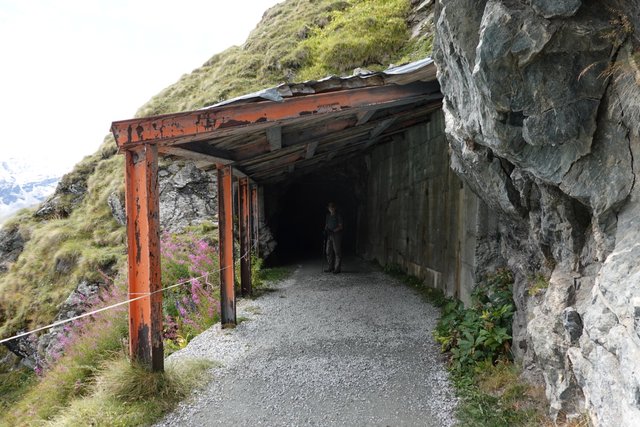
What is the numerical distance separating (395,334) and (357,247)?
9.70m

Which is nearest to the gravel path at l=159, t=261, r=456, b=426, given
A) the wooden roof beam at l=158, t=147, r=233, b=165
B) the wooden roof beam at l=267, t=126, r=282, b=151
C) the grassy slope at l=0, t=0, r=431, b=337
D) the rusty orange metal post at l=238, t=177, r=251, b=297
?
the rusty orange metal post at l=238, t=177, r=251, b=297

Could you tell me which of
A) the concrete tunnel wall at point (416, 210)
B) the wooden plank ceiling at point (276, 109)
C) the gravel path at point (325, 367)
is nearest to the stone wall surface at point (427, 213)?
the concrete tunnel wall at point (416, 210)

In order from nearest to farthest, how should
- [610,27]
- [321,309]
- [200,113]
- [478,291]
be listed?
[610,27] < [200,113] < [478,291] < [321,309]

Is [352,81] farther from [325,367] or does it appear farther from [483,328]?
[325,367]

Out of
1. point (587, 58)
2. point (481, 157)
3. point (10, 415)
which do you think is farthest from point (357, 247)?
point (587, 58)

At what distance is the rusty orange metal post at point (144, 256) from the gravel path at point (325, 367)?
2.27 feet

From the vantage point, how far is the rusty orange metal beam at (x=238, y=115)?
13.2 ft

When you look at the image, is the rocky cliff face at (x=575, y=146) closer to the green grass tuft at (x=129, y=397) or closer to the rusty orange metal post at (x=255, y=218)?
the green grass tuft at (x=129, y=397)

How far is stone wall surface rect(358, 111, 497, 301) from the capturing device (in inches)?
239

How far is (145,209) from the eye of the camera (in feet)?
13.5

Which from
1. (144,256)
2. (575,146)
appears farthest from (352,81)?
(144,256)

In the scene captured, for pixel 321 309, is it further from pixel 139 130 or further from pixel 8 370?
pixel 8 370

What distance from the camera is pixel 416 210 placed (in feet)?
29.1

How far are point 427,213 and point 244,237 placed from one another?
12.3 ft
